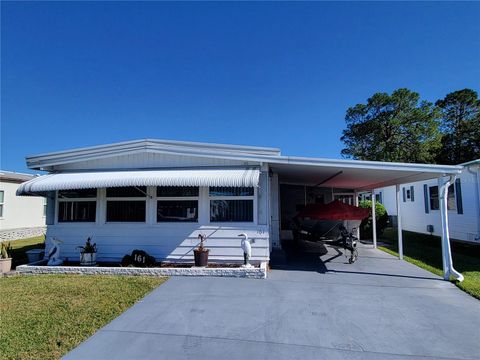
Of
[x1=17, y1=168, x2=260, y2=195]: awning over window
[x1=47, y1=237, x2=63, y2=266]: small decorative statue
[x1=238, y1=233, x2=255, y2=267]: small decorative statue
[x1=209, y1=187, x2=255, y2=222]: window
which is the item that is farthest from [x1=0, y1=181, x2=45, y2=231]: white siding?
[x1=238, y1=233, x2=255, y2=267]: small decorative statue

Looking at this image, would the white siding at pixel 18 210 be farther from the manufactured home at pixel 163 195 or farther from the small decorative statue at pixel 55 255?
the small decorative statue at pixel 55 255

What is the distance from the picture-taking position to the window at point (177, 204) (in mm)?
8805

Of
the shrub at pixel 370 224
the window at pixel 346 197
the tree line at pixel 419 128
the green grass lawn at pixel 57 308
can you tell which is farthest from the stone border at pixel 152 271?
the tree line at pixel 419 128

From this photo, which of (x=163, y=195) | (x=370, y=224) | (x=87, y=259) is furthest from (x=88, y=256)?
(x=370, y=224)

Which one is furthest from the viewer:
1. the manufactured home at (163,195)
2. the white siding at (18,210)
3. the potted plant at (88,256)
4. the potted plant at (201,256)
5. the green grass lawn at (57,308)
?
the white siding at (18,210)

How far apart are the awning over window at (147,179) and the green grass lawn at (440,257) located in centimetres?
590

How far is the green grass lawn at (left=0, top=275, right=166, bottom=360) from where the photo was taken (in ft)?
13.4

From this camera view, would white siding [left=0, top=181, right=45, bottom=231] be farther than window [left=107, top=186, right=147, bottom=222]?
Yes

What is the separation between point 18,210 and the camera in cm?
1880

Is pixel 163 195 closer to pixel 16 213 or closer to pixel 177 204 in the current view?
pixel 177 204

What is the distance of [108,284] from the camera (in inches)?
269

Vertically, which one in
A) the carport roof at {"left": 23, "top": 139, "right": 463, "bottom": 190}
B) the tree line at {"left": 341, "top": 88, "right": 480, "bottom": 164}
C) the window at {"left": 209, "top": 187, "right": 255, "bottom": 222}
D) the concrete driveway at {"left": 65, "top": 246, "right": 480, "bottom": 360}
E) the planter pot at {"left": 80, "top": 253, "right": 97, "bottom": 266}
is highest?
the tree line at {"left": 341, "top": 88, "right": 480, "bottom": 164}

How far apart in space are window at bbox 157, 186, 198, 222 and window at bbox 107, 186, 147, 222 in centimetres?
55

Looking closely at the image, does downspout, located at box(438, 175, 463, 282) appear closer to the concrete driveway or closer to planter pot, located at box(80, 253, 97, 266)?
the concrete driveway
